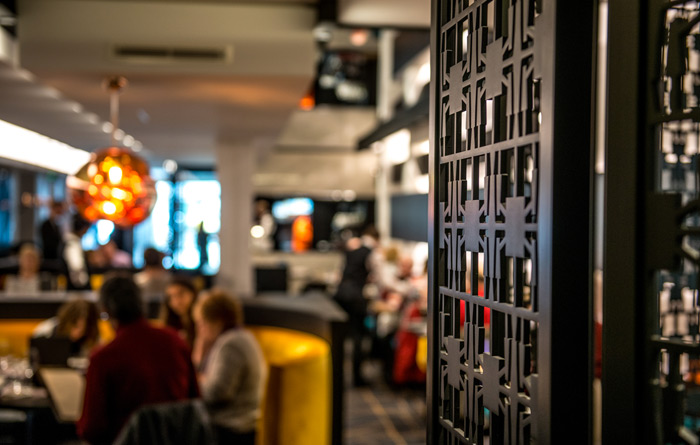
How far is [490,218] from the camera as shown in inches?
59.7

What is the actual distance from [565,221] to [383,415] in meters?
6.16

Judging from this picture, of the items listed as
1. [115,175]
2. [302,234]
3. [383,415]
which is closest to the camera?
Answer: [115,175]

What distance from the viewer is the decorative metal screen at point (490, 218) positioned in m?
1.40

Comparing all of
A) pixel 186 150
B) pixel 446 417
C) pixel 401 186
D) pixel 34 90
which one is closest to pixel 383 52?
pixel 401 186

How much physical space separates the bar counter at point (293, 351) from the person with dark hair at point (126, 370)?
60.5 inches

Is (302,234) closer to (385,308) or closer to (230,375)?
(385,308)

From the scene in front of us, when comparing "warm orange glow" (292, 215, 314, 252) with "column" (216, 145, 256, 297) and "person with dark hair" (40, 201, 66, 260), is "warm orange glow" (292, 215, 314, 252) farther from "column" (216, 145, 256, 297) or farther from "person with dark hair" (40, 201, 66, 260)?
"column" (216, 145, 256, 297)

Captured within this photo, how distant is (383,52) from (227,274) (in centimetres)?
654

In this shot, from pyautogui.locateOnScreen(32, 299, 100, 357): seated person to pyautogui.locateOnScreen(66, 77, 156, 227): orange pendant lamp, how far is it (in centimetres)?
62

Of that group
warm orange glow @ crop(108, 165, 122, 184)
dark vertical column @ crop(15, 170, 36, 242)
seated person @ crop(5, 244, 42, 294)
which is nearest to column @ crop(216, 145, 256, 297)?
seated person @ crop(5, 244, 42, 294)

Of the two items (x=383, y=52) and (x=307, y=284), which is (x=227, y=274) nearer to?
(x=307, y=284)

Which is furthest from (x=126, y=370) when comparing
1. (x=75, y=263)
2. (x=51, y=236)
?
(x=51, y=236)

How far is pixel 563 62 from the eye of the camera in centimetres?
126

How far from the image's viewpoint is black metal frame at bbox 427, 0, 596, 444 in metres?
1.26
